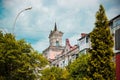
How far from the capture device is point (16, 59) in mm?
45781

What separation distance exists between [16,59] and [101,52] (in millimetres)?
11232

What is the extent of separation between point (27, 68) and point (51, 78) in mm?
8839

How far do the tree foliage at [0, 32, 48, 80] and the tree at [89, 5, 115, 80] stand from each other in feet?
32.5

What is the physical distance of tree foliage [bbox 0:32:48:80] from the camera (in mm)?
45719

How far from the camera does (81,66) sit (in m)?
44.5

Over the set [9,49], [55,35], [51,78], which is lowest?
[51,78]

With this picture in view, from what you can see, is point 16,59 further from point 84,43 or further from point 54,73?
point 54,73

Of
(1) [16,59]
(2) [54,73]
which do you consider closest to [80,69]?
(1) [16,59]

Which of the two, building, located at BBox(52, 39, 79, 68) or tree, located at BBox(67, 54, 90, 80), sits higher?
building, located at BBox(52, 39, 79, 68)

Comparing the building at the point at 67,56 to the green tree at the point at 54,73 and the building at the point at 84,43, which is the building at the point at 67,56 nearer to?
the building at the point at 84,43

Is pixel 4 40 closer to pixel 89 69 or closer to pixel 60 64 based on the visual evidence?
pixel 89 69

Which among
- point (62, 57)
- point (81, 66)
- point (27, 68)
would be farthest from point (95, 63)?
point (62, 57)

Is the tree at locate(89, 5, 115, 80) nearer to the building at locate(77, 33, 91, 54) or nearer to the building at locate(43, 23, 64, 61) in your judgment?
the building at locate(77, 33, 91, 54)

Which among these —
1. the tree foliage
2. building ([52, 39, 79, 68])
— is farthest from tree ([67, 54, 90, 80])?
building ([52, 39, 79, 68])
